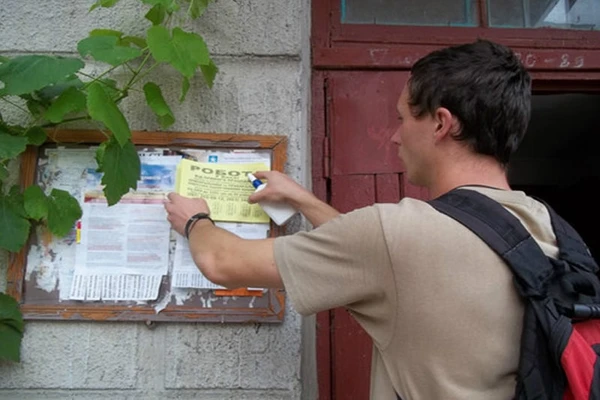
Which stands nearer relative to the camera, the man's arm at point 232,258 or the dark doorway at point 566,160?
the man's arm at point 232,258

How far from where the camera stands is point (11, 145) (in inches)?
53.5

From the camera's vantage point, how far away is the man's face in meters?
1.20

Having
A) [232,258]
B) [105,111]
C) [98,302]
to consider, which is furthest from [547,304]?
[98,302]

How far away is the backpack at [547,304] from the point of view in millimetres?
900

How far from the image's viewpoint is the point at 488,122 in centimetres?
115

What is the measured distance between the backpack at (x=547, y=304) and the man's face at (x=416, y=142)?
0.60ft

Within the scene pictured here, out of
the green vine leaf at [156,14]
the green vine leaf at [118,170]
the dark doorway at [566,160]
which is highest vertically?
the dark doorway at [566,160]

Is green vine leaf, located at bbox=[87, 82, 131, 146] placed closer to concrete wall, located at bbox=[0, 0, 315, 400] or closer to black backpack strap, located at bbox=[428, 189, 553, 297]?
concrete wall, located at bbox=[0, 0, 315, 400]

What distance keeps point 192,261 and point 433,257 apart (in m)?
0.71

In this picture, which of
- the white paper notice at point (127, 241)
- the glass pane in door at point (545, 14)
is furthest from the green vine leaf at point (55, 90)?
the glass pane in door at point (545, 14)

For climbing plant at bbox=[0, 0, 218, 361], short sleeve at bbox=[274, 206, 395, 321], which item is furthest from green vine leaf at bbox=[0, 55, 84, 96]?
short sleeve at bbox=[274, 206, 395, 321]

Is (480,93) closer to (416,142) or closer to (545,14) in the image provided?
→ (416,142)

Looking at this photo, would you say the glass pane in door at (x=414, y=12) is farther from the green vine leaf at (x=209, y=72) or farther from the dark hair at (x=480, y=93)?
the dark hair at (x=480, y=93)

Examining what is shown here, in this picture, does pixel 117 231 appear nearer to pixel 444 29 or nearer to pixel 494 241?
pixel 494 241
